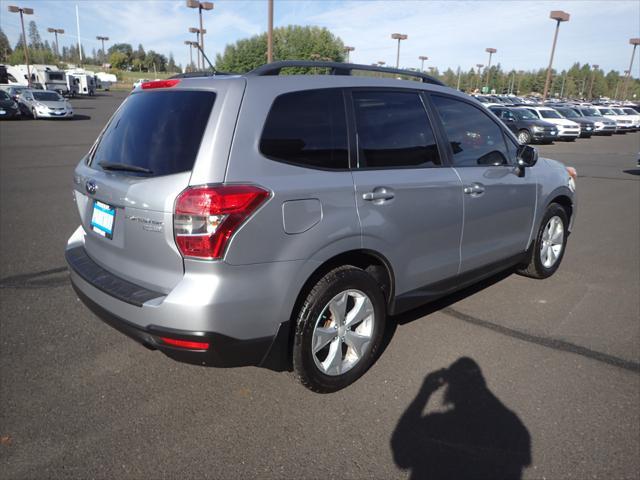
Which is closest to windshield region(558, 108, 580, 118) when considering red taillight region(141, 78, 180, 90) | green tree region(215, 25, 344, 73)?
red taillight region(141, 78, 180, 90)

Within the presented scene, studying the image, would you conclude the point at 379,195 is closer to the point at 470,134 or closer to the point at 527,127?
the point at 470,134

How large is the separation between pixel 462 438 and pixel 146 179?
85.2 inches

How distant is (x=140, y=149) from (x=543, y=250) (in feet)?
13.1

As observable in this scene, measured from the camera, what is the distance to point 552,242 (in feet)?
16.7

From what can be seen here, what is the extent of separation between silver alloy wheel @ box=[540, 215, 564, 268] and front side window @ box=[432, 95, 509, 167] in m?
1.20

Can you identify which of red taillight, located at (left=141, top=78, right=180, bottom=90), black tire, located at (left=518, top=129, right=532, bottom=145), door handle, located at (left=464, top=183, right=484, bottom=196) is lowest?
black tire, located at (left=518, top=129, right=532, bottom=145)

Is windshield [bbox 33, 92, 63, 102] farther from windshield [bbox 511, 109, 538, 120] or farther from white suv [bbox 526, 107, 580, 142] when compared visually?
white suv [bbox 526, 107, 580, 142]

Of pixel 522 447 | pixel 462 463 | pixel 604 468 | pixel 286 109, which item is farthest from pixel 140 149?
pixel 604 468

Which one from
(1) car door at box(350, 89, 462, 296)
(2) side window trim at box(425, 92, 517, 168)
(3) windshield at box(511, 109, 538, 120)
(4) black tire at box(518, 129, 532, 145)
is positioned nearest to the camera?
(1) car door at box(350, 89, 462, 296)

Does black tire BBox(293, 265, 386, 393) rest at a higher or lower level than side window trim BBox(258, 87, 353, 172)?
lower

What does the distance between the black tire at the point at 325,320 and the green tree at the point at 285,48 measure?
60.3 m

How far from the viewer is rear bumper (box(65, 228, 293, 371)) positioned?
2426mm

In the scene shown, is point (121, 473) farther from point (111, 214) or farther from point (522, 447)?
point (522, 447)

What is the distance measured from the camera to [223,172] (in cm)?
243
